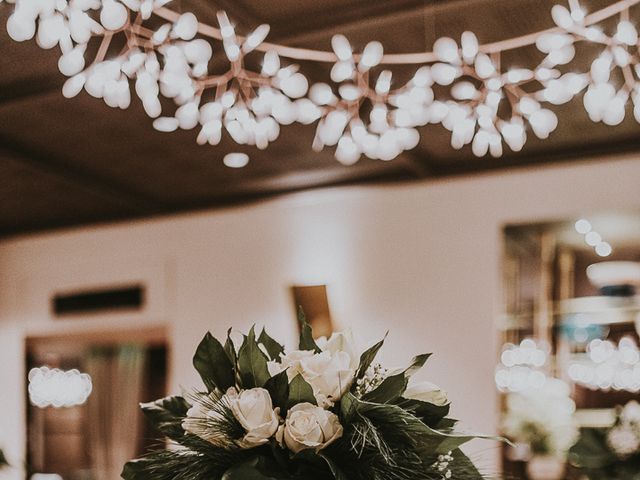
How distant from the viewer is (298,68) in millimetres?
3352

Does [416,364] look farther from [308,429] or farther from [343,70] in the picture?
[343,70]

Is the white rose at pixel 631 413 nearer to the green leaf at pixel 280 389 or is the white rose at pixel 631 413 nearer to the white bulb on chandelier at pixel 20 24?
the green leaf at pixel 280 389

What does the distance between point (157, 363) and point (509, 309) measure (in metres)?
3.49

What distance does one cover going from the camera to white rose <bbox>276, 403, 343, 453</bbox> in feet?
3.84

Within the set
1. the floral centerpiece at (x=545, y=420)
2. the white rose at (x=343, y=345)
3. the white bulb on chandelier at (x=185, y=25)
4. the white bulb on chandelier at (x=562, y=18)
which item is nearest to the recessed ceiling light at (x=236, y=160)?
the floral centerpiece at (x=545, y=420)

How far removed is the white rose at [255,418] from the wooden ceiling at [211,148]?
6.17 feet

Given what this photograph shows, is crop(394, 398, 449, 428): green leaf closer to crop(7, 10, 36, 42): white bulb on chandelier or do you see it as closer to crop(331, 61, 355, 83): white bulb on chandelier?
crop(7, 10, 36, 42): white bulb on chandelier

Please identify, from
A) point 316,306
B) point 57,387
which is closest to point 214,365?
point 316,306

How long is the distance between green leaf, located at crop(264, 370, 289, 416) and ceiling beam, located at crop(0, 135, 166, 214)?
3.46 meters

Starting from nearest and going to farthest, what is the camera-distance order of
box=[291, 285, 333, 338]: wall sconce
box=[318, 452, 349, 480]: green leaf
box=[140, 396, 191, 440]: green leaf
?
box=[318, 452, 349, 480]: green leaf → box=[140, 396, 191, 440]: green leaf → box=[291, 285, 333, 338]: wall sconce

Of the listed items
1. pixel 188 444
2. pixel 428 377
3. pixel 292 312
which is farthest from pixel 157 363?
pixel 188 444

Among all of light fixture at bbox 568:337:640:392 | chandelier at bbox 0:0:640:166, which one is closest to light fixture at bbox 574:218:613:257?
light fixture at bbox 568:337:640:392

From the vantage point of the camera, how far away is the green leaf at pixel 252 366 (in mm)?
1268

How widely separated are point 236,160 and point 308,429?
3.66 metres
